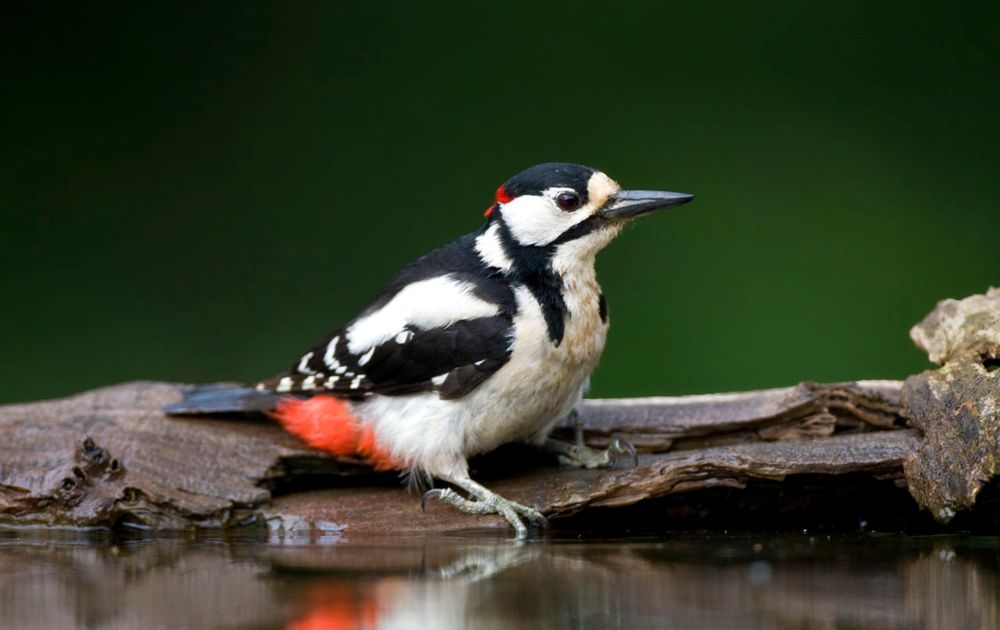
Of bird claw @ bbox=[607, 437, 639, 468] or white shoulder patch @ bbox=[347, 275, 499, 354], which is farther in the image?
bird claw @ bbox=[607, 437, 639, 468]

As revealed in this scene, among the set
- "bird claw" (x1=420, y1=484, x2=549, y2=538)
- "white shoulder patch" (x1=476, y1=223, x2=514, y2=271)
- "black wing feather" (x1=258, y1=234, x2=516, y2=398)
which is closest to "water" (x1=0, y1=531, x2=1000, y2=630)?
"bird claw" (x1=420, y1=484, x2=549, y2=538)

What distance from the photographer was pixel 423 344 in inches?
113

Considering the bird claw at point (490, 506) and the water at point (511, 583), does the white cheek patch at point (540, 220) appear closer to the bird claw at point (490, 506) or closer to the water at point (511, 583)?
the bird claw at point (490, 506)

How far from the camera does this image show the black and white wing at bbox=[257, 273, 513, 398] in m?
2.83

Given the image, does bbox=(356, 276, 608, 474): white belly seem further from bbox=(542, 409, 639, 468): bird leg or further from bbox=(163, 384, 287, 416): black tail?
bbox=(163, 384, 287, 416): black tail

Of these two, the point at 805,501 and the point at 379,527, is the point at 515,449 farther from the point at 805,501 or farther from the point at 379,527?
the point at 805,501

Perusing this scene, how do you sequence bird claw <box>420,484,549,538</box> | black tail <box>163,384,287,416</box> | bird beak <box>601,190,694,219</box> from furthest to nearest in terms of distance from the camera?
black tail <box>163,384,287,416</box> → bird beak <box>601,190,694,219</box> → bird claw <box>420,484,549,538</box>

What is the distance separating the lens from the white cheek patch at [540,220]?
9.51 feet

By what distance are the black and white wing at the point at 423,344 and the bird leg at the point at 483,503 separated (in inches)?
8.8

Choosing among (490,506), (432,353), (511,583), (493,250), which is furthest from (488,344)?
(511,583)

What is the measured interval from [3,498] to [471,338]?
1168 millimetres

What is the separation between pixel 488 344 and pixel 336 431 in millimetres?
473

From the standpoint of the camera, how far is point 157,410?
10.6 ft

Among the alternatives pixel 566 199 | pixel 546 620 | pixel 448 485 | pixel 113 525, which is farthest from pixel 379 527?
pixel 546 620
